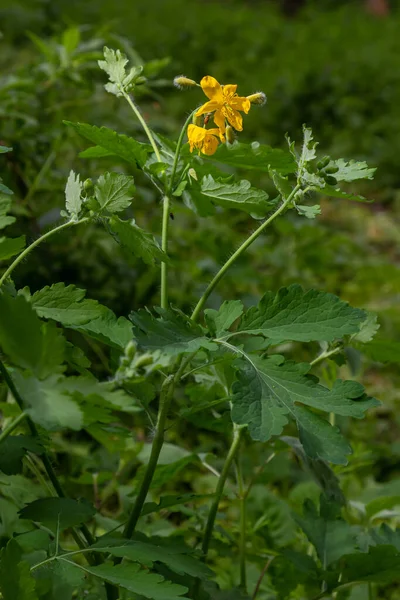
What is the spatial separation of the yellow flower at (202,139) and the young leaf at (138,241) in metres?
0.14

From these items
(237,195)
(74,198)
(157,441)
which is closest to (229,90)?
(237,195)

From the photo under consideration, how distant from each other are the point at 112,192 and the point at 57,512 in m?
0.39

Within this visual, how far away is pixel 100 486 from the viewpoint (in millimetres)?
1805

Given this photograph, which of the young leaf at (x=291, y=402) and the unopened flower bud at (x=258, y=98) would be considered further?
the unopened flower bud at (x=258, y=98)

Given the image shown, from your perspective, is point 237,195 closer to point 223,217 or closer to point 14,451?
point 14,451

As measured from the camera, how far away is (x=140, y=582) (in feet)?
2.62

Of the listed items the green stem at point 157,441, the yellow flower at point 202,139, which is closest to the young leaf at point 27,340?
the green stem at point 157,441

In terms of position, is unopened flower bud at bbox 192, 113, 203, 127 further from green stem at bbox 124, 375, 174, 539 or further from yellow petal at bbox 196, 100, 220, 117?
green stem at bbox 124, 375, 174, 539

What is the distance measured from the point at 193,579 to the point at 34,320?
1.78 feet

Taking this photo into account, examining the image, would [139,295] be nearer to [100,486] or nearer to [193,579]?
[100,486]

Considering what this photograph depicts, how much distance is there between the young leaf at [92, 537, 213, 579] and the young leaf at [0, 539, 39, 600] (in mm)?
101

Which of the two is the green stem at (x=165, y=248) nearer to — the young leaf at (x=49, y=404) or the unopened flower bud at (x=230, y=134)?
the unopened flower bud at (x=230, y=134)

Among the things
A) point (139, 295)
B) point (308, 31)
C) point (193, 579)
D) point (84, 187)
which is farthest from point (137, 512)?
point (308, 31)

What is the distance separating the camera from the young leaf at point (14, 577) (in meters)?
0.78
